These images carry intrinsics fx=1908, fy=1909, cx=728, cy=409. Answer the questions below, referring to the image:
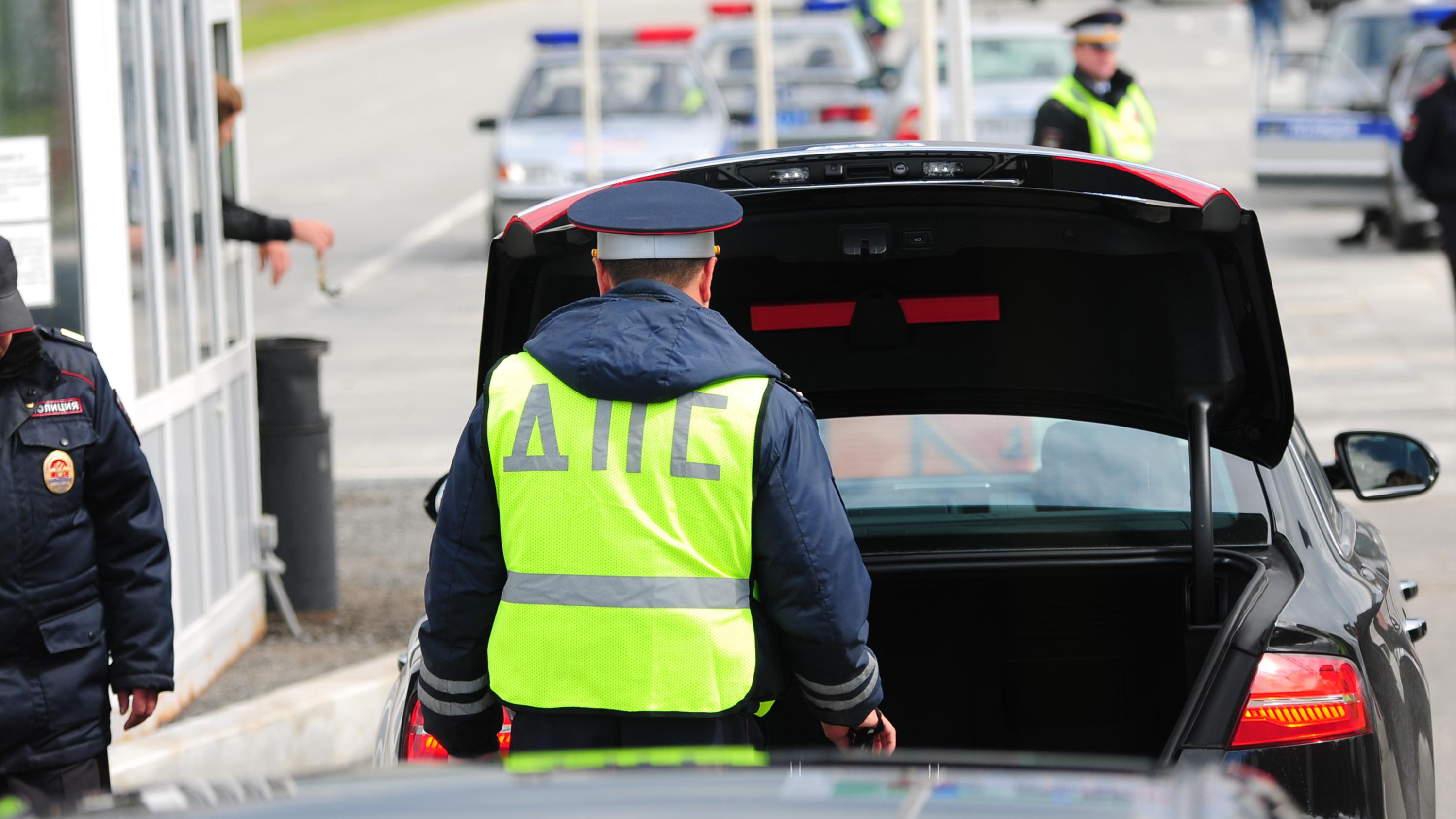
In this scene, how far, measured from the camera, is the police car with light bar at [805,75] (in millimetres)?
19484

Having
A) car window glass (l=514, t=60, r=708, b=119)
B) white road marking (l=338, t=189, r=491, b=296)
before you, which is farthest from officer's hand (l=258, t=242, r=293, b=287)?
car window glass (l=514, t=60, r=708, b=119)

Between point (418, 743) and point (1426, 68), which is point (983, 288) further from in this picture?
point (1426, 68)

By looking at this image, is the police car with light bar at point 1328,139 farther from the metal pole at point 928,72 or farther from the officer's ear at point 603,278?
the officer's ear at point 603,278

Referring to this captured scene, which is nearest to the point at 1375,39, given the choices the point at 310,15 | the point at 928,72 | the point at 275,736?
the point at 928,72

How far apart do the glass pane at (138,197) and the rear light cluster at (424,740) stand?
276cm

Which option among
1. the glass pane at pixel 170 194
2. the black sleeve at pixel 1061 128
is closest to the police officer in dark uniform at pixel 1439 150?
the black sleeve at pixel 1061 128

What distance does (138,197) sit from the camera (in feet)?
19.1

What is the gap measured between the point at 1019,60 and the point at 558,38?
4369 mm

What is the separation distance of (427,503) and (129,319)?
201 centimetres

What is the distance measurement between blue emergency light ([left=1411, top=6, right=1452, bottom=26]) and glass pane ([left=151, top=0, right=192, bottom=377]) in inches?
601

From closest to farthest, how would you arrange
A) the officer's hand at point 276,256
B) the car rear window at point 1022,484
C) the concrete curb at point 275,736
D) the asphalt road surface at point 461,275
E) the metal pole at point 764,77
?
the car rear window at point 1022,484, the concrete curb at point 275,736, the officer's hand at point 276,256, the asphalt road surface at point 461,275, the metal pole at point 764,77

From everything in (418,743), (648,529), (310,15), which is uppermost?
(310,15)

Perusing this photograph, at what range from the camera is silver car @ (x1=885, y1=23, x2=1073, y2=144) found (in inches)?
655

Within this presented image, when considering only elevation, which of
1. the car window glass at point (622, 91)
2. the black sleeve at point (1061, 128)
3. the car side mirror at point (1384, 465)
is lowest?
the car side mirror at point (1384, 465)
